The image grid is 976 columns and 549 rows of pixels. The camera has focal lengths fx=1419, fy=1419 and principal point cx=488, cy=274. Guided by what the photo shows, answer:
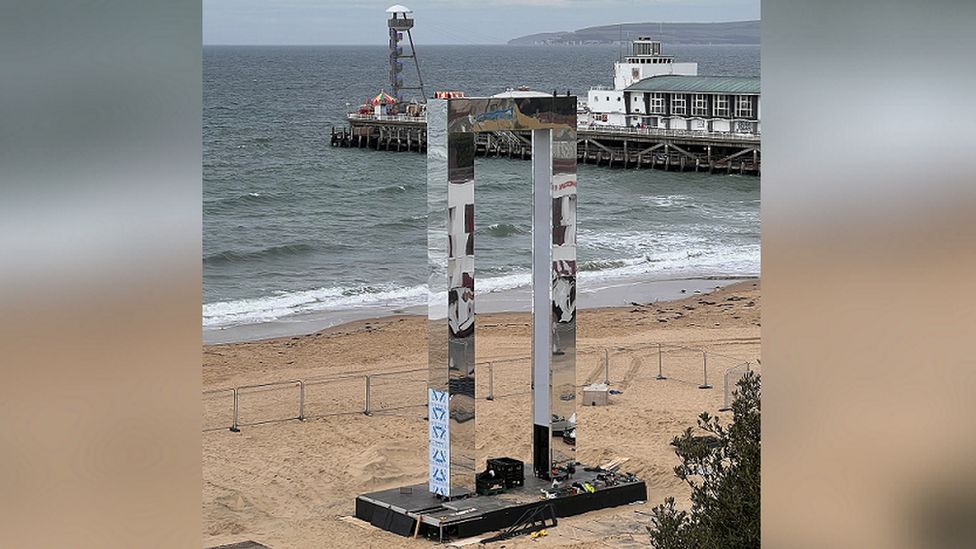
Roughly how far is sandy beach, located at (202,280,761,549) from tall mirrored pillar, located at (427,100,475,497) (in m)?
0.89

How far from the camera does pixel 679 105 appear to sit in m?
54.8

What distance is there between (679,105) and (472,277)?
44165 millimetres

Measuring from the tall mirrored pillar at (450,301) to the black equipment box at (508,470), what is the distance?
370 millimetres

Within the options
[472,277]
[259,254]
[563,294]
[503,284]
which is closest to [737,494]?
[472,277]

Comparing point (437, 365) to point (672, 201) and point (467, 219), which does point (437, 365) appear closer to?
point (467, 219)

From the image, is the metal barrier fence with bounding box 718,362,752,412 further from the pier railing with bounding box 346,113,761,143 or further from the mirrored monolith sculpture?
the pier railing with bounding box 346,113,761,143

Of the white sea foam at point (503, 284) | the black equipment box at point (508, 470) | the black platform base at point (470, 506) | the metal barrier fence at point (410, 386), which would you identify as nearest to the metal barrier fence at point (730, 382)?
the metal barrier fence at point (410, 386)
